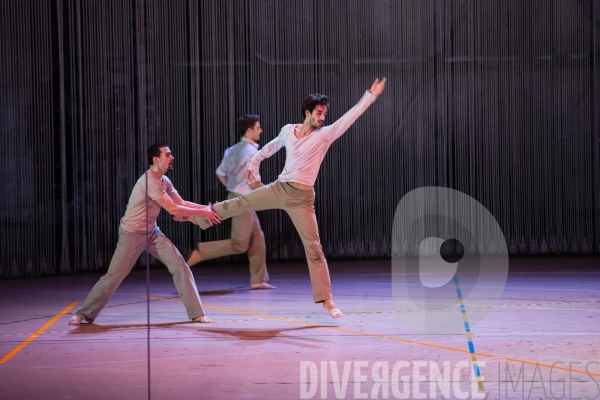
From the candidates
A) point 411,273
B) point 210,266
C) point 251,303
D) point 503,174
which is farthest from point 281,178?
point 503,174

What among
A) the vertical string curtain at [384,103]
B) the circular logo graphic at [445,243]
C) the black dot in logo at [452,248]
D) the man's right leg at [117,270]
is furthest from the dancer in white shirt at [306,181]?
the black dot in logo at [452,248]

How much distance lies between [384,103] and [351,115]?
4649 mm

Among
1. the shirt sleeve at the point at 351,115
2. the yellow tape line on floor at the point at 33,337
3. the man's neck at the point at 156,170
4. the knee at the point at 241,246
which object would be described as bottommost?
the yellow tape line on floor at the point at 33,337

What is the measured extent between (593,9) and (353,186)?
3.50 m

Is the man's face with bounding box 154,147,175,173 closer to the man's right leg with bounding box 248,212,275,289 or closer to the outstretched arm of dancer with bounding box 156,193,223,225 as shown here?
the outstretched arm of dancer with bounding box 156,193,223,225

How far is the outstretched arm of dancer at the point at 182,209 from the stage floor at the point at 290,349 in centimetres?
76

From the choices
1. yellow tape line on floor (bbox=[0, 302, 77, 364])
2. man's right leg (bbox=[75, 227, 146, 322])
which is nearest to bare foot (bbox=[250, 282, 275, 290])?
Answer: yellow tape line on floor (bbox=[0, 302, 77, 364])

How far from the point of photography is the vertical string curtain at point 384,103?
31.2 ft

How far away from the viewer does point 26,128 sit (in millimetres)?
9141

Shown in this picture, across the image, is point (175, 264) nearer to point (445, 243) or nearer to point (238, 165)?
point (238, 165)

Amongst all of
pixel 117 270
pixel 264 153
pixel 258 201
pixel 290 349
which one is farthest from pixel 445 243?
pixel 290 349

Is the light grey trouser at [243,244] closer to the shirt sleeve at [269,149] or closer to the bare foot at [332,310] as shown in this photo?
the shirt sleeve at [269,149]

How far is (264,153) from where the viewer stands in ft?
19.2

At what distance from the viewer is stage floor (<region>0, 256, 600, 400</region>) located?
3.96 m
